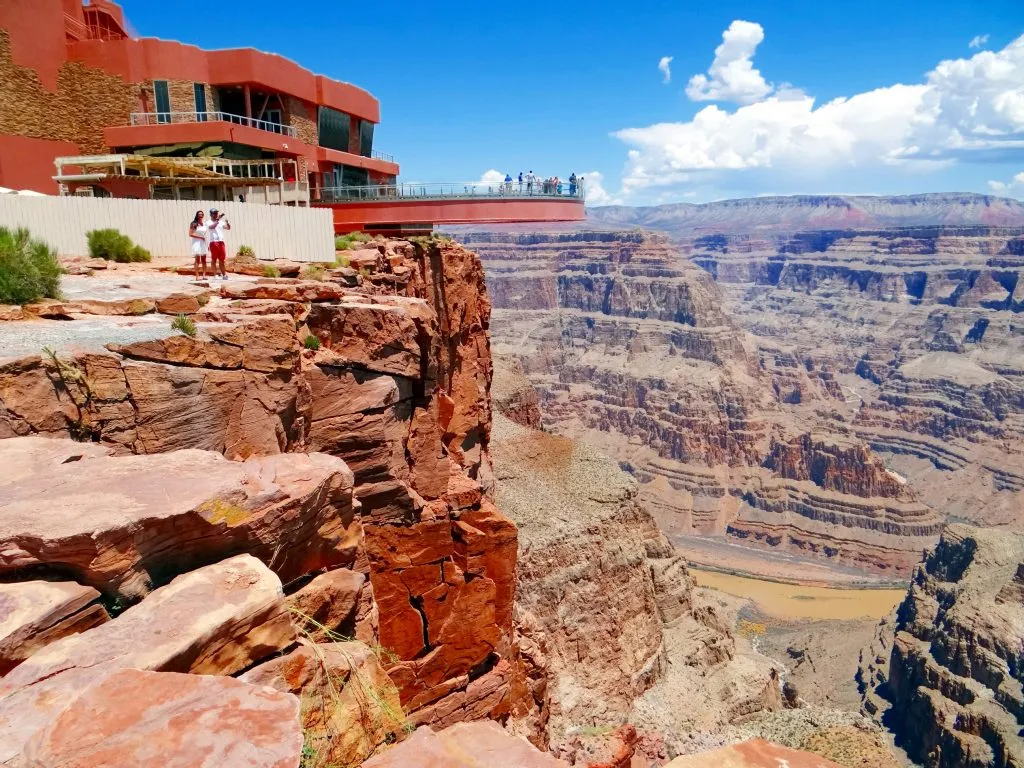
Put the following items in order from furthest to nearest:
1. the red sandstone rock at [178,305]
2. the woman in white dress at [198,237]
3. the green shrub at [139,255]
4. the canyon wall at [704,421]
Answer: the canyon wall at [704,421] < the green shrub at [139,255] < the woman in white dress at [198,237] < the red sandstone rock at [178,305]

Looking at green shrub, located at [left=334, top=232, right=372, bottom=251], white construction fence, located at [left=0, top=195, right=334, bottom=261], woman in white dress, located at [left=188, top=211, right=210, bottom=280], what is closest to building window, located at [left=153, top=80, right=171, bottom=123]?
green shrub, located at [left=334, top=232, right=372, bottom=251]

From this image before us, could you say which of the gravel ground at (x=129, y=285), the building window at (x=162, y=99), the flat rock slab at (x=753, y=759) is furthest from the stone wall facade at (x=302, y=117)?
the flat rock slab at (x=753, y=759)

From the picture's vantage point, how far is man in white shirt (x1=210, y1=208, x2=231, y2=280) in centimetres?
1531

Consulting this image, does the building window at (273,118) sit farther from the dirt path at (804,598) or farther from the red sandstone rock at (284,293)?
the dirt path at (804,598)

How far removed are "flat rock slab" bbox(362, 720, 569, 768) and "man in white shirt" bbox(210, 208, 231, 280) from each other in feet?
40.8

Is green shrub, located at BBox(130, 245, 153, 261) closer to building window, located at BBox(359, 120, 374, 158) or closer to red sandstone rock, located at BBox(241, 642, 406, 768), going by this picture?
red sandstone rock, located at BBox(241, 642, 406, 768)

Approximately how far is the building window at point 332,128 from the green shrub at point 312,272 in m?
20.3

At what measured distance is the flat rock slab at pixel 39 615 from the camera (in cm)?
489

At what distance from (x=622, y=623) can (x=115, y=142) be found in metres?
30.6

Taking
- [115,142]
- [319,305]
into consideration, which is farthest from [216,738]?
[115,142]

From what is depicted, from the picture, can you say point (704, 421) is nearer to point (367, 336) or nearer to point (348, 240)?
point (348, 240)

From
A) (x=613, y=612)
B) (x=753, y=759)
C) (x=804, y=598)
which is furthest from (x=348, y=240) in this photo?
(x=804, y=598)

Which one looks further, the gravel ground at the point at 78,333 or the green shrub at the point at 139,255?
the green shrub at the point at 139,255

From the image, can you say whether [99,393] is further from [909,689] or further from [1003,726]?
[909,689]
